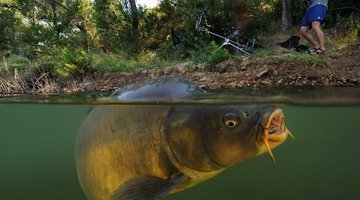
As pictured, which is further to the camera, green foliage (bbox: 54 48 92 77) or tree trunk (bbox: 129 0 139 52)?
tree trunk (bbox: 129 0 139 52)

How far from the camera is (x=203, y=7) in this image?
71.2 feet

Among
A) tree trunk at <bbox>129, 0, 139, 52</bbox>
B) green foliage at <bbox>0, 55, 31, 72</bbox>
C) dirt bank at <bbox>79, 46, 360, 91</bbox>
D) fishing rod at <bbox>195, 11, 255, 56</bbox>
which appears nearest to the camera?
dirt bank at <bbox>79, 46, 360, 91</bbox>

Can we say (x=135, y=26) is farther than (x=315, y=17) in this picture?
Yes

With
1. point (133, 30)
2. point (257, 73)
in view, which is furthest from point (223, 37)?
point (133, 30)

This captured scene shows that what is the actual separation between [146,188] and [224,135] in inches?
31.5

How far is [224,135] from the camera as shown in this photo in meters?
3.71

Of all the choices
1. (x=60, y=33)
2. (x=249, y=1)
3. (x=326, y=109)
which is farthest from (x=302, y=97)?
(x=60, y=33)

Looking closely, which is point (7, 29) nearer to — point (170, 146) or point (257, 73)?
point (257, 73)

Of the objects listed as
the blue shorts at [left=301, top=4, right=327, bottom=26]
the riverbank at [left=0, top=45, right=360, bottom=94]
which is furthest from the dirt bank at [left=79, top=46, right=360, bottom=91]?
the blue shorts at [left=301, top=4, right=327, bottom=26]

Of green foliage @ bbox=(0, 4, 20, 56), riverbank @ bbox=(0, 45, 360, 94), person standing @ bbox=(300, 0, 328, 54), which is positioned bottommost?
riverbank @ bbox=(0, 45, 360, 94)

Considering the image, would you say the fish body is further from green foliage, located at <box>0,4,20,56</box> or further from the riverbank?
green foliage, located at <box>0,4,20,56</box>

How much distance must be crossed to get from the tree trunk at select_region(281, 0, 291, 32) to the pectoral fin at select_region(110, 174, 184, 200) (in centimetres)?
1796

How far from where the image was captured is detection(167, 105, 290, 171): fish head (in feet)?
11.7

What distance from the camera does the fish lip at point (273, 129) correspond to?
352cm
